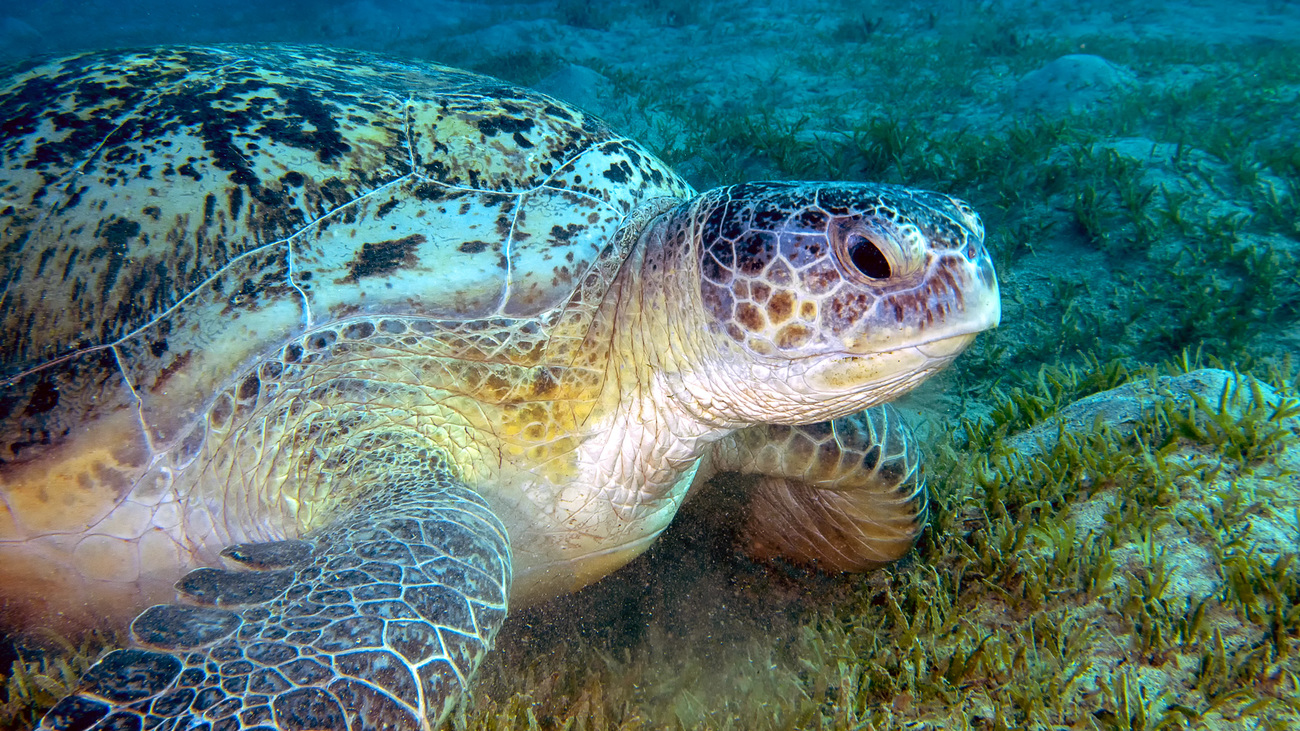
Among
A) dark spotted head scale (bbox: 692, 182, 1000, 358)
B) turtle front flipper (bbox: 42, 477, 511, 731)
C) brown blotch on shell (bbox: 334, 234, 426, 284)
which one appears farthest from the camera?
brown blotch on shell (bbox: 334, 234, 426, 284)

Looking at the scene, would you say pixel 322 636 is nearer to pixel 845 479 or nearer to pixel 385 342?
pixel 385 342

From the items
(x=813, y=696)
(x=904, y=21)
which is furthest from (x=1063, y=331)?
(x=904, y=21)

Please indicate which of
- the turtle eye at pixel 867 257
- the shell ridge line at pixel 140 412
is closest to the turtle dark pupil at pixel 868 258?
the turtle eye at pixel 867 257

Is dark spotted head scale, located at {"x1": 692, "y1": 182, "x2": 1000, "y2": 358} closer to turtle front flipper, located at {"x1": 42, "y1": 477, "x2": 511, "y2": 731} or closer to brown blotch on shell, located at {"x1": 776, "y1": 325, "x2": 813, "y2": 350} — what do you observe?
brown blotch on shell, located at {"x1": 776, "y1": 325, "x2": 813, "y2": 350}

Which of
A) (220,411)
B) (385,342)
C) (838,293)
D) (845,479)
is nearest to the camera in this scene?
(838,293)

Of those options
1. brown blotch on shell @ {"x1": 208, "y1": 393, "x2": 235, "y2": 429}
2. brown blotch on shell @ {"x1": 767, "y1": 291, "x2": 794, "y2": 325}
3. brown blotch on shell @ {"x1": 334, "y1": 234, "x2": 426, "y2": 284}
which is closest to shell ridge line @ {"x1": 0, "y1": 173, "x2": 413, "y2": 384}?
brown blotch on shell @ {"x1": 334, "y1": 234, "x2": 426, "y2": 284}

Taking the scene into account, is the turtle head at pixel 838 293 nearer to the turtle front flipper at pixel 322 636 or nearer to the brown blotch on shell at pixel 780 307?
the brown blotch on shell at pixel 780 307

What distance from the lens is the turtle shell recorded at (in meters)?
1.57

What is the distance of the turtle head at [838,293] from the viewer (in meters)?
1.41

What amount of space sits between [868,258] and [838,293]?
0.12 meters

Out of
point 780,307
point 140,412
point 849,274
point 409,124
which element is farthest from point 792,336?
point 140,412

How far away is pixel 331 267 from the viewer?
168 cm

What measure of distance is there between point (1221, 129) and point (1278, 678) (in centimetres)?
578

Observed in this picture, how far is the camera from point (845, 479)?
2.12 m
